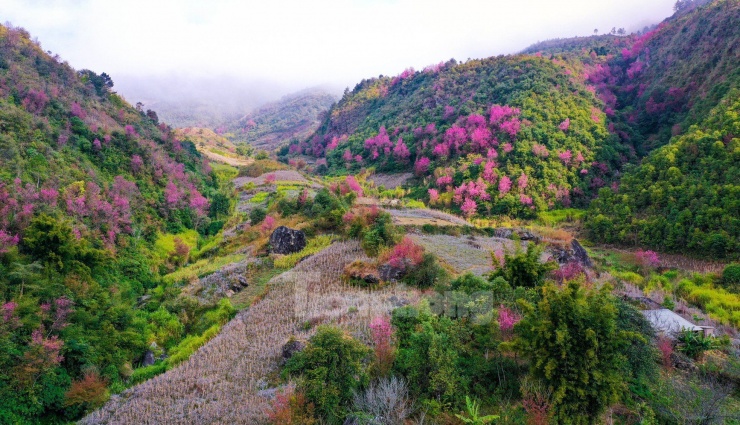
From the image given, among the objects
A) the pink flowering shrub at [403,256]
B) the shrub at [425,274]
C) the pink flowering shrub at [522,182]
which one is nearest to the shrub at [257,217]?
the pink flowering shrub at [403,256]

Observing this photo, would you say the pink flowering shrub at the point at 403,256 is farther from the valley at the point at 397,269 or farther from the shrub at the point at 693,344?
the shrub at the point at 693,344

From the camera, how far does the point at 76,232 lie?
1723cm

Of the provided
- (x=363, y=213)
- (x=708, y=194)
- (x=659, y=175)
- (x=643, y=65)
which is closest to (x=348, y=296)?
(x=363, y=213)

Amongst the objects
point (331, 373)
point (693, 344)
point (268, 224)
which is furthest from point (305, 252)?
point (693, 344)

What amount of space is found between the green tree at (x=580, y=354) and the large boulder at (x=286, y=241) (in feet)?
51.9

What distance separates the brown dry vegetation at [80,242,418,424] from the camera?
9.30 meters

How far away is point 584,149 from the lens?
4012 centimetres

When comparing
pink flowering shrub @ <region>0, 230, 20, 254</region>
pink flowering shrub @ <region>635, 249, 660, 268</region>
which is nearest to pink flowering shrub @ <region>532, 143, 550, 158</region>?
pink flowering shrub @ <region>635, 249, 660, 268</region>

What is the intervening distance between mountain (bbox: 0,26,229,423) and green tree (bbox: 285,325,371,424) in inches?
304

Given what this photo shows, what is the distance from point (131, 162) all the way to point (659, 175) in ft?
124

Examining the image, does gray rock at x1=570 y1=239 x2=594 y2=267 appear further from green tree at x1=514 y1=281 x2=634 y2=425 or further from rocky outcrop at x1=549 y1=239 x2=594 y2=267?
green tree at x1=514 y1=281 x2=634 y2=425

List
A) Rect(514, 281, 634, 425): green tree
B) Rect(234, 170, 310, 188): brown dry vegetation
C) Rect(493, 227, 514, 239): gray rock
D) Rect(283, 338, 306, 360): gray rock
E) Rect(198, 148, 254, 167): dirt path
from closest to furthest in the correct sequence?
Rect(514, 281, 634, 425): green tree, Rect(283, 338, 306, 360): gray rock, Rect(493, 227, 514, 239): gray rock, Rect(234, 170, 310, 188): brown dry vegetation, Rect(198, 148, 254, 167): dirt path

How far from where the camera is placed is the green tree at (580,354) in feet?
22.3

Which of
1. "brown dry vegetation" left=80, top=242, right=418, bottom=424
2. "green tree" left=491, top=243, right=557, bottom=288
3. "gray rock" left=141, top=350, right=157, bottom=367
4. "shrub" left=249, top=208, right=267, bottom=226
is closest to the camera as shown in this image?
"brown dry vegetation" left=80, top=242, right=418, bottom=424
